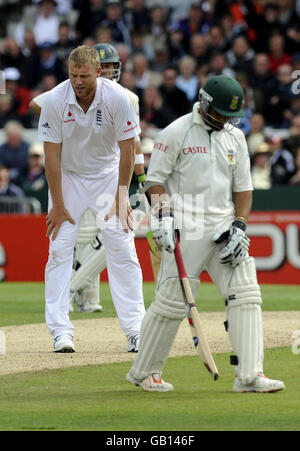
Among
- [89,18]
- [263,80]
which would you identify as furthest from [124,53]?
[263,80]

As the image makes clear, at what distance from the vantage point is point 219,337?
33.8 feet

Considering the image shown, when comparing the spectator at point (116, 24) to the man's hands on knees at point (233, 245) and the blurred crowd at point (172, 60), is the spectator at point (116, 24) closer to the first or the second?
the blurred crowd at point (172, 60)

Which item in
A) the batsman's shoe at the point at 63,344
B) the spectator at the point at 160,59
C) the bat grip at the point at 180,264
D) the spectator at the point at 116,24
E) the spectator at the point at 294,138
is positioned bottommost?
the batsman's shoe at the point at 63,344

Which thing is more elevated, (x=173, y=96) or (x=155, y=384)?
(x=173, y=96)

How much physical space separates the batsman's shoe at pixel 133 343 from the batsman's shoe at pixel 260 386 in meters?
1.84

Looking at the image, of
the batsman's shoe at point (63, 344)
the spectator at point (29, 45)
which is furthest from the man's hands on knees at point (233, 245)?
the spectator at point (29, 45)

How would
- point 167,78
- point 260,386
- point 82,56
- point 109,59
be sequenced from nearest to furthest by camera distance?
1. point 260,386
2. point 82,56
3. point 109,59
4. point 167,78

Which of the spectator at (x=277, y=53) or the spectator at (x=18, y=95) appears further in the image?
the spectator at (x=18, y=95)

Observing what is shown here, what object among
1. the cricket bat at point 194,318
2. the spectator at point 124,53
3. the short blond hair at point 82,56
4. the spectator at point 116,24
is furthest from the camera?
the spectator at point 116,24

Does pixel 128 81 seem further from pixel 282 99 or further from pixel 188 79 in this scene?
pixel 282 99

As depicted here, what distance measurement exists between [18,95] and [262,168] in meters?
6.44

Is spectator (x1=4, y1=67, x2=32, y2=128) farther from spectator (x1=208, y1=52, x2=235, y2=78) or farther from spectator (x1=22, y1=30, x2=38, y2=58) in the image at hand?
spectator (x1=208, y1=52, x2=235, y2=78)

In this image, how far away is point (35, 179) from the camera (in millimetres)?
19094

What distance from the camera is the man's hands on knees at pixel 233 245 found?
280 inches
